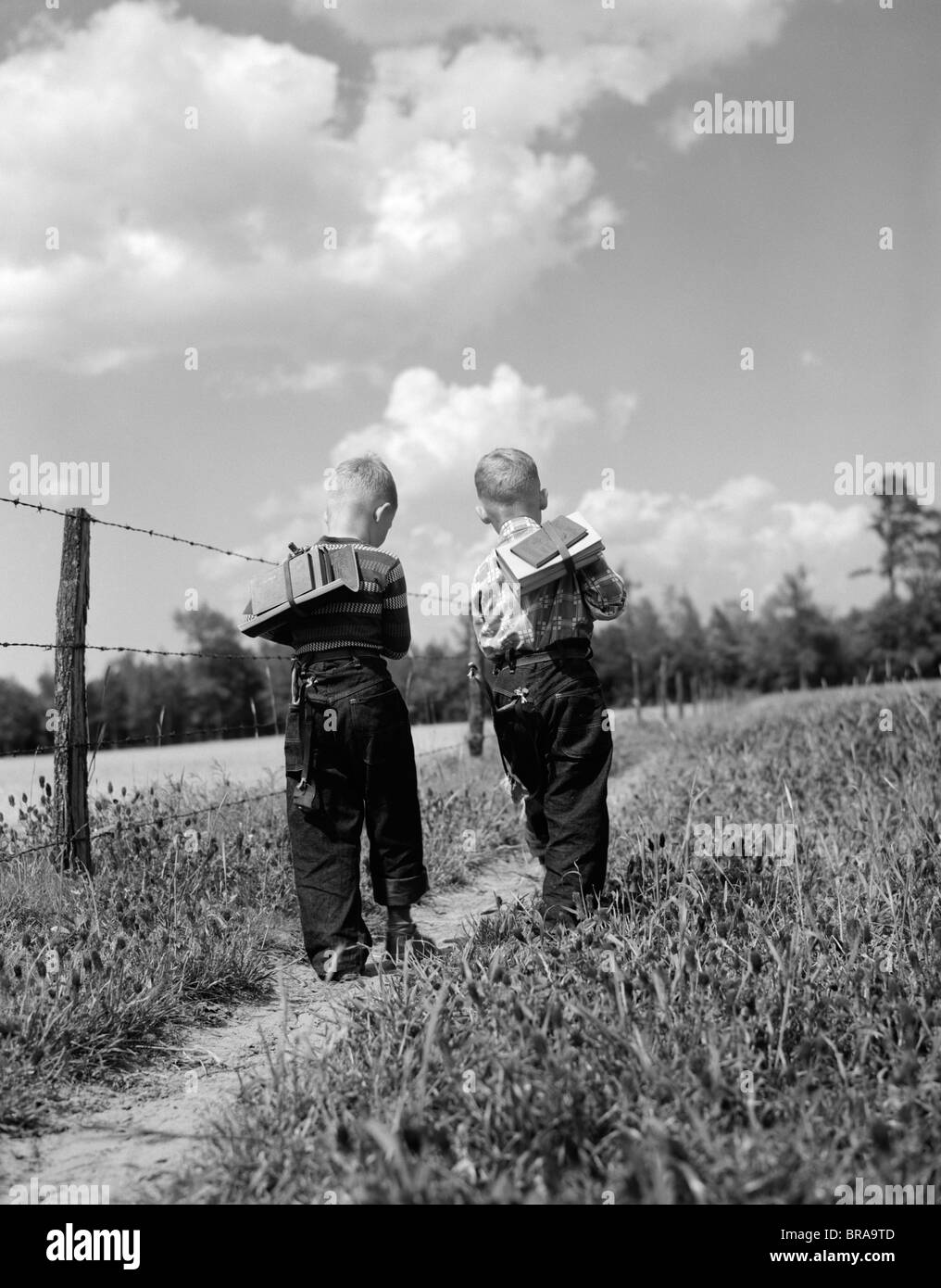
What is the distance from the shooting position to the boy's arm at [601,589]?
13.0ft

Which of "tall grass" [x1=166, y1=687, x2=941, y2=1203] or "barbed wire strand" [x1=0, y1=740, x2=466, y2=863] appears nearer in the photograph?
"tall grass" [x1=166, y1=687, x2=941, y2=1203]

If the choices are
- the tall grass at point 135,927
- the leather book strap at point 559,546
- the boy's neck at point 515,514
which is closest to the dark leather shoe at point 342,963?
the tall grass at point 135,927

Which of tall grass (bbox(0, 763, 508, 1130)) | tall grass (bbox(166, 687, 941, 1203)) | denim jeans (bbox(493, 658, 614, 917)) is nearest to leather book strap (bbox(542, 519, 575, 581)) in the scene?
denim jeans (bbox(493, 658, 614, 917))

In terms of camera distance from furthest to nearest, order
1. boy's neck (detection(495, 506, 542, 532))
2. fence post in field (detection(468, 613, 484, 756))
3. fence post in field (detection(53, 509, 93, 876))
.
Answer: fence post in field (detection(468, 613, 484, 756)) < fence post in field (detection(53, 509, 93, 876)) < boy's neck (detection(495, 506, 542, 532))

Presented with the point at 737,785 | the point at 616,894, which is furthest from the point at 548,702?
the point at 737,785

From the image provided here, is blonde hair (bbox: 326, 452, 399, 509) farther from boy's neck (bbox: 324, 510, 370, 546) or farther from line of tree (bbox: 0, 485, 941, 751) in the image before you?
line of tree (bbox: 0, 485, 941, 751)

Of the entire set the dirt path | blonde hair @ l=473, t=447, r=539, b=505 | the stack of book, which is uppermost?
blonde hair @ l=473, t=447, r=539, b=505

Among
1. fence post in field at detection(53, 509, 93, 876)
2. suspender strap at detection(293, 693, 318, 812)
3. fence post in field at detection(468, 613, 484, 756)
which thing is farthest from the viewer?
fence post in field at detection(468, 613, 484, 756)

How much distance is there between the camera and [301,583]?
12.6 feet

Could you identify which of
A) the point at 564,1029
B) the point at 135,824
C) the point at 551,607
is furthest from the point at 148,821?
the point at 564,1029

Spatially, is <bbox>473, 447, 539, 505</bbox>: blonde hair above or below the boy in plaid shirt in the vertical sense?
above

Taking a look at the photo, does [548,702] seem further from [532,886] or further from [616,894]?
[532,886]

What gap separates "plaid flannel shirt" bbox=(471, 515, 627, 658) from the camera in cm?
397

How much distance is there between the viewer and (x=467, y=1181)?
6.97ft
